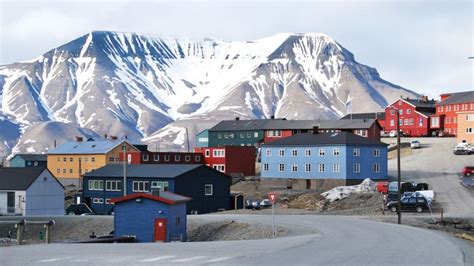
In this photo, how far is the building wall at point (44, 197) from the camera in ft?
267

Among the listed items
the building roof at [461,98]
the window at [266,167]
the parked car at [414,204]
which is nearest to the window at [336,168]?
the window at [266,167]

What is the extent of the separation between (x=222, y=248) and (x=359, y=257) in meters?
6.44

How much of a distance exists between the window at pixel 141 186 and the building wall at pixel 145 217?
2615cm

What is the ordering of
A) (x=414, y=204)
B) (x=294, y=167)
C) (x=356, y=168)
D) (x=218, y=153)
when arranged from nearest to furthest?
(x=414, y=204), (x=356, y=168), (x=294, y=167), (x=218, y=153)

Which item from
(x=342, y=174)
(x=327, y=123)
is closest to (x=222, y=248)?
(x=342, y=174)

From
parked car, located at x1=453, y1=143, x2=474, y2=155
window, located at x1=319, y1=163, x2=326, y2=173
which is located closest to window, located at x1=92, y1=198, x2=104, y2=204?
window, located at x1=319, y1=163, x2=326, y2=173

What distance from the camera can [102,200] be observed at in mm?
83375

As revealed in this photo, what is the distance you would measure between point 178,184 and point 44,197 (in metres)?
16.9

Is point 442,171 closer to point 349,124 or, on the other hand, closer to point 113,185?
point 349,124

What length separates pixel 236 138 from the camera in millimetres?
141625

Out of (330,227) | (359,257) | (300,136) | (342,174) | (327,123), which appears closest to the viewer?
(359,257)

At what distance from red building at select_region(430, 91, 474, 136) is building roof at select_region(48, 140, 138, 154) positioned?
55.9 m

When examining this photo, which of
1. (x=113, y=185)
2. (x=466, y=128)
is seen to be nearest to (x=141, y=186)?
(x=113, y=185)

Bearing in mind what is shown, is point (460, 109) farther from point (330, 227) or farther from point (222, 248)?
point (222, 248)
